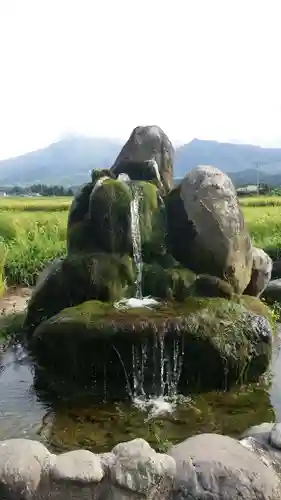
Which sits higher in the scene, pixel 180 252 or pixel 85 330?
pixel 180 252

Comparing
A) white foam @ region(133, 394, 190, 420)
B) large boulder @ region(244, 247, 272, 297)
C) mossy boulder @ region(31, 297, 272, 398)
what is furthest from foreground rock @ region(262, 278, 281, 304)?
white foam @ region(133, 394, 190, 420)

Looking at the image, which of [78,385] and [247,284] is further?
[247,284]

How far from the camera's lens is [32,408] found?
6926mm

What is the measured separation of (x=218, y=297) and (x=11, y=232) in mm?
13083

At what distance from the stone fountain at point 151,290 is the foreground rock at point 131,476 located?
2.81 metres

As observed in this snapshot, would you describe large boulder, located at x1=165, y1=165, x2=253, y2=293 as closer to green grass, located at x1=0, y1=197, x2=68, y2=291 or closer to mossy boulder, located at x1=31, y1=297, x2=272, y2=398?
mossy boulder, located at x1=31, y1=297, x2=272, y2=398

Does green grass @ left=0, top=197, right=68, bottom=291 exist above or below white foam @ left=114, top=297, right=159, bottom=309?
below

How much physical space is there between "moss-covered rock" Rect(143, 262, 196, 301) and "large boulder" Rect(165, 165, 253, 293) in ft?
1.22

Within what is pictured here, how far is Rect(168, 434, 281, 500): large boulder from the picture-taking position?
4234 millimetres

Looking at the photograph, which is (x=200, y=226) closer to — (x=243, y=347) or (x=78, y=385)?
(x=243, y=347)

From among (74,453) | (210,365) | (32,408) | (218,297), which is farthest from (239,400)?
(74,453)

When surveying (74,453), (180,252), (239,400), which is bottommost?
(239,400)

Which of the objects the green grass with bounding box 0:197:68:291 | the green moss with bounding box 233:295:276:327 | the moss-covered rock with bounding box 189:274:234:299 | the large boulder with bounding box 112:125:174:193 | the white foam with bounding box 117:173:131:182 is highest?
the large boulder with bounding box 112:125:174:193

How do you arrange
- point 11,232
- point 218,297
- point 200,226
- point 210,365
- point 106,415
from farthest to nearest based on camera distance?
point 11,232, point 200,226, point 218,297, point 210,365, point 106,415
